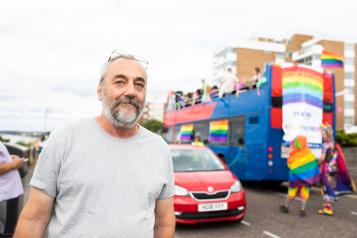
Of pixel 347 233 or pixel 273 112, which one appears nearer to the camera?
pixel 347 233

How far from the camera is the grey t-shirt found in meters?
1.69

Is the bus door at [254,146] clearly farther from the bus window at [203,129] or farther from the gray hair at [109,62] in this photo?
the gray hair at [109,62]

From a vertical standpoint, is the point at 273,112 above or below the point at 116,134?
above

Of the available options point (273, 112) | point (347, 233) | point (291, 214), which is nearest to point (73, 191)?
point (347, 233)

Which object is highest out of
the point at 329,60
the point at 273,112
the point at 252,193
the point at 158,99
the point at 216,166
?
the point at 158,99

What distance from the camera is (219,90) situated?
501 inches

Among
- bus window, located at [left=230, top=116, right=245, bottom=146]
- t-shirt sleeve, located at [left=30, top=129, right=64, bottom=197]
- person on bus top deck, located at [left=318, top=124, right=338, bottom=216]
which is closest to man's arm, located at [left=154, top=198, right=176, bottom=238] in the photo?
t-shirt sleeve, located at [left=30, top=129, right=64, bottom=197]

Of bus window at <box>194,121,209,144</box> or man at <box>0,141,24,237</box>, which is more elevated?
bus window at <box>194,121,209,144</box>

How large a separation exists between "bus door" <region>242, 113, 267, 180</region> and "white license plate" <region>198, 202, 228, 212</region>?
4050mm

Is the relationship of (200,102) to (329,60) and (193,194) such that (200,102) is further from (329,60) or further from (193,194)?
(193,194)

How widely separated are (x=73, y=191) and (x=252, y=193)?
9437 mm

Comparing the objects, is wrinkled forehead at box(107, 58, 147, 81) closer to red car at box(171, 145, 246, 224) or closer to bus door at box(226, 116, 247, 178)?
red car at box(171, 145, 246, 224)

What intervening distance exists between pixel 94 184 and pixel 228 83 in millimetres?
10669

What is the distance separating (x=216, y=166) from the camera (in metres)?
7.29
